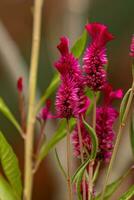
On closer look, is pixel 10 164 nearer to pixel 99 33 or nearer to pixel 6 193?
pixel 6 193

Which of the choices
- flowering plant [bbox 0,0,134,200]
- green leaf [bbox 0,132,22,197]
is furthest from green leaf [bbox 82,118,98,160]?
green leaf [bbox 0,132,22,197]

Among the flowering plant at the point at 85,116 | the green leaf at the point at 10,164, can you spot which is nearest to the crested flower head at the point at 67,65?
the flowering plant at the point at 85,116

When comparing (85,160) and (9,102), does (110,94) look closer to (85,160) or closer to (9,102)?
(85,160)

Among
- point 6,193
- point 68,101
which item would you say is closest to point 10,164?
point 6,193

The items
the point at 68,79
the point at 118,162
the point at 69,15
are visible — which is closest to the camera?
the point at 68,79

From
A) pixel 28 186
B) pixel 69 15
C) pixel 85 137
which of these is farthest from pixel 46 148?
pixel 69 15
